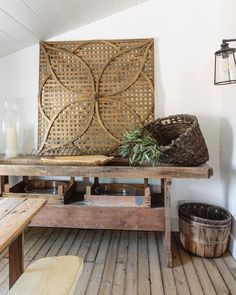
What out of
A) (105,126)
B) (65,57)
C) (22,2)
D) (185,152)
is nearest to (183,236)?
(185,152)

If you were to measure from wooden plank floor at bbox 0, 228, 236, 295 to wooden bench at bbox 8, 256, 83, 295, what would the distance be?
61 cm

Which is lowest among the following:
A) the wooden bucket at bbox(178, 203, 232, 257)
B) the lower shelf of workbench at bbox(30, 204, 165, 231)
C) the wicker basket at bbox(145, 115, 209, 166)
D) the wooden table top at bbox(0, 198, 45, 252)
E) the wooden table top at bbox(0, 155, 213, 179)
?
the wooden bucket at bbox(178, 203, 232, 257)

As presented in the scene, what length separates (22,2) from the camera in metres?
1.87

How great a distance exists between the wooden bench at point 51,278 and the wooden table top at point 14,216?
0.73 ft

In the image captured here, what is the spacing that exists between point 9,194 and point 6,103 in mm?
1048

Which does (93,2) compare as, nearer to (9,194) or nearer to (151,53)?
(151,53)

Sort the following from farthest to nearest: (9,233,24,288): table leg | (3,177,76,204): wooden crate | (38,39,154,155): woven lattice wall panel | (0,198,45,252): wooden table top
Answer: (38,39,154,155): woven lattice wall panel
(3,177,76,204): wooden crate
(9,233,24,288): table leg
(0,198,45,252): wooden table top

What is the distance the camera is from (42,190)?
2570 millimetres

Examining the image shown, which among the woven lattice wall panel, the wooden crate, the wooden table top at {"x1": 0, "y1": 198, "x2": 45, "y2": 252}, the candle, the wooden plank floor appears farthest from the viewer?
the woven lattice wall panel

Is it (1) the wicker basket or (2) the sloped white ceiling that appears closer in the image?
(1) the wicker basket

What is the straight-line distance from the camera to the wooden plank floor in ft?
5.68

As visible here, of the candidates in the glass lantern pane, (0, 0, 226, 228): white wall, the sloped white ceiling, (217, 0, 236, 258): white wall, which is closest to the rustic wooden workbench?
(217, 0, 236, 258): white wall

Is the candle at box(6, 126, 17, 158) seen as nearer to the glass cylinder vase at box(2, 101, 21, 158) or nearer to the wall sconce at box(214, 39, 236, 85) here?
the glass cylinder vase at box(2, 101, 21, 158)

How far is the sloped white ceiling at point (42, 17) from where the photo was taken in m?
1.98
